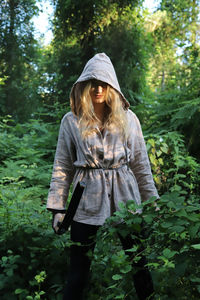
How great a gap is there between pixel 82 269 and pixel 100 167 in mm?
757

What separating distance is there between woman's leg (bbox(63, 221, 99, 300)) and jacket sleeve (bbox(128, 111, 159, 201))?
1.80 ft

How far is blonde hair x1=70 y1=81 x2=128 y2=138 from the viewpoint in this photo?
2.60 m

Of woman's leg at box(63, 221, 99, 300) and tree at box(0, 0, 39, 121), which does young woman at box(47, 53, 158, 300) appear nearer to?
woman's leg at box(63, 221, 99, 300)

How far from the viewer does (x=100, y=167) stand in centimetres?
252

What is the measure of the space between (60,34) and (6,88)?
6.42 metres

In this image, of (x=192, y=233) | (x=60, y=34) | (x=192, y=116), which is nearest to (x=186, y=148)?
(x=192, y=116)

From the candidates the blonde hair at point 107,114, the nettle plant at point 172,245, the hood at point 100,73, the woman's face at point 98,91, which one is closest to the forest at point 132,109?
the nettle plant at point 172,245

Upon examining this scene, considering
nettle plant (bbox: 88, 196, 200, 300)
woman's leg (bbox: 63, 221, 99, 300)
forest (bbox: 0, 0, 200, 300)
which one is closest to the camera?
nettle plant (bbox: 88, 196, 200, 300)

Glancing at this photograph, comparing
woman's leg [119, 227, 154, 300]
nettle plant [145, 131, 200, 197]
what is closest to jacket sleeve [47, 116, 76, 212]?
woman's leg [119, 227, 154, 300]

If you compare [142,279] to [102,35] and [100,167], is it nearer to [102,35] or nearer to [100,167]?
[100,167]

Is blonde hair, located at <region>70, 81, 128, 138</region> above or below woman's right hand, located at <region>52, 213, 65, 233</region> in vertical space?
above

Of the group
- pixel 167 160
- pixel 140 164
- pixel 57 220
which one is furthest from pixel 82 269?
pixel 167 160

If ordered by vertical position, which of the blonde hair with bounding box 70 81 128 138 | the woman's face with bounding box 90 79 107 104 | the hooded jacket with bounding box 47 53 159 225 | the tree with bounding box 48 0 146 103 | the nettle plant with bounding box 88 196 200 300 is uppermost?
the tree with bounding box 48 0 146 103

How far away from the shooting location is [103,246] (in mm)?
2100
